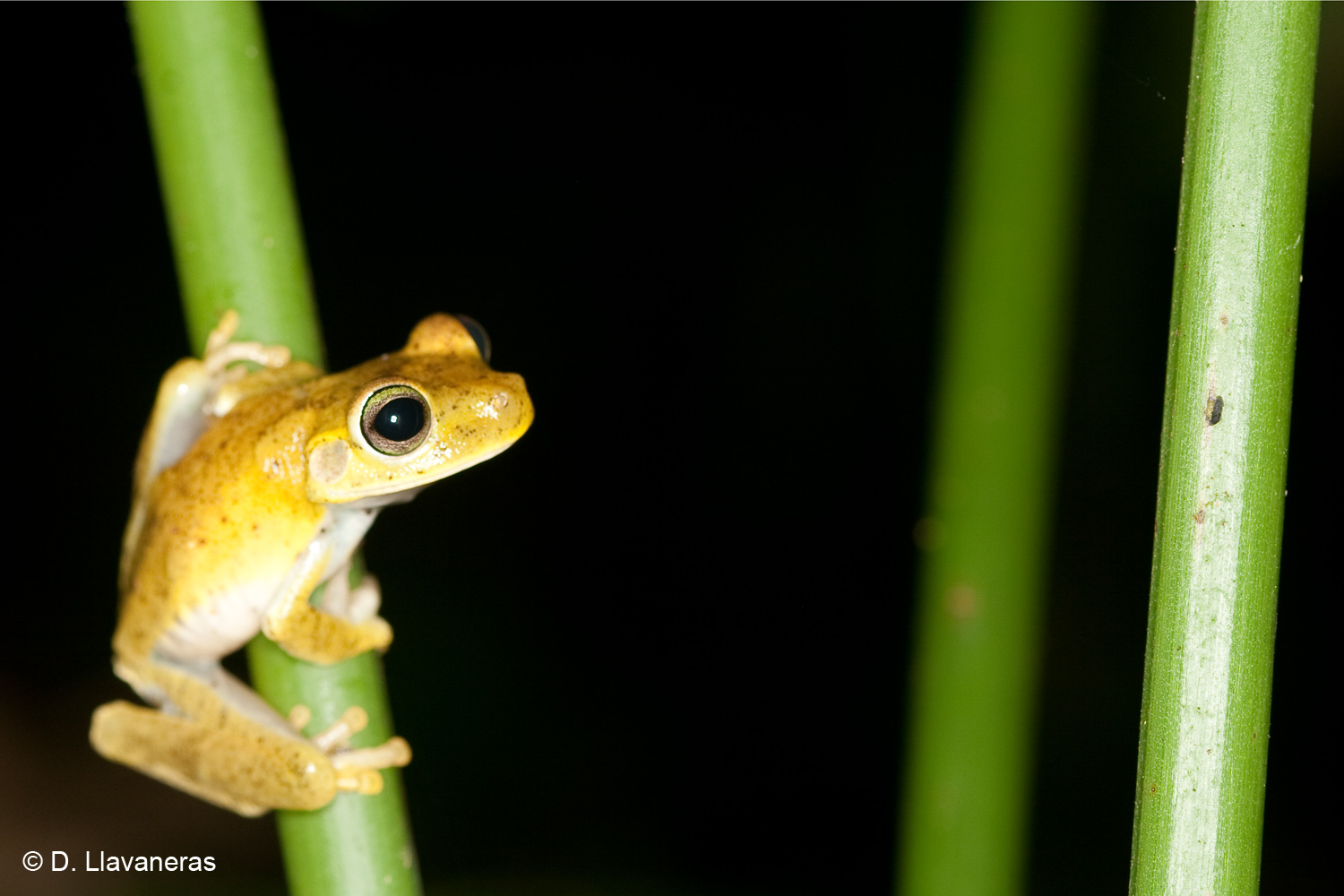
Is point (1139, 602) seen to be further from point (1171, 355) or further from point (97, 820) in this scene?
point (97, 820)

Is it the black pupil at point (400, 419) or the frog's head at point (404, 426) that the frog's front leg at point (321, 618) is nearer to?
the frog's head at point (404, 426)

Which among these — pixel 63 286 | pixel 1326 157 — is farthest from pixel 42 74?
pixel 1326 157

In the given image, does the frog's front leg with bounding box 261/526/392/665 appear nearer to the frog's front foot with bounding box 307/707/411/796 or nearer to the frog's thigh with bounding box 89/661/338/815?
the frog's front foot with bounding box 307/707/411/796

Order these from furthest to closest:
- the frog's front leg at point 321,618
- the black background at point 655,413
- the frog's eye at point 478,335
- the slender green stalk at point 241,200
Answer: the black background at point 655,413 → the frog's eye at point 478,335 → the frog's front leg at point 321,618 → the slender green stalk at point 241,200

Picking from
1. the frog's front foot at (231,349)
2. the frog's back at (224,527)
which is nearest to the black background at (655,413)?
the frog's back at (224,527)

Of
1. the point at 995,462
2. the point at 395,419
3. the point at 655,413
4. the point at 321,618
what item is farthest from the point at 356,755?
the point at 655,413

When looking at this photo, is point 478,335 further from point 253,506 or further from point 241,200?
point 241,200
